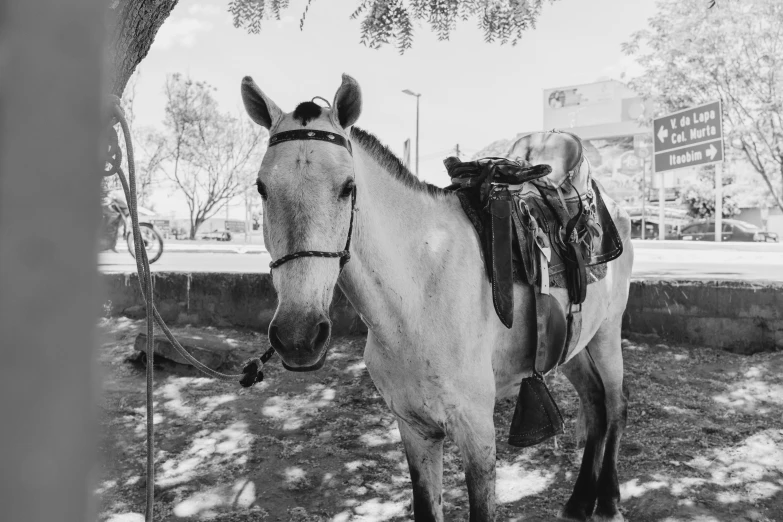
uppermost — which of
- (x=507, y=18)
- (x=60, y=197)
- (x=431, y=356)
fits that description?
(x=507, y=18)

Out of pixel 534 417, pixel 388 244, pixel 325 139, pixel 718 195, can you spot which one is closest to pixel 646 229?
pixel 718 195

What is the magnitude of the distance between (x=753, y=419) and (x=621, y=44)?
12875mm

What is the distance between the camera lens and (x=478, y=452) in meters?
2.29

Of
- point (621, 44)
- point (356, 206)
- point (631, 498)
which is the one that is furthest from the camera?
point (621, 44)

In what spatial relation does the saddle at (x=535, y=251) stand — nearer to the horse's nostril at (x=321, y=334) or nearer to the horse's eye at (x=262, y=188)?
the horse's nostril at (x=321, y=334)

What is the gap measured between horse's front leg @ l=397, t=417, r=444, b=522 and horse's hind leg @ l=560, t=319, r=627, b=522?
4.53ft

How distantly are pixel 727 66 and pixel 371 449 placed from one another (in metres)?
15.9

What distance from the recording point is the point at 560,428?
267 cm

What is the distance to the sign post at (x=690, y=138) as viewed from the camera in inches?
635

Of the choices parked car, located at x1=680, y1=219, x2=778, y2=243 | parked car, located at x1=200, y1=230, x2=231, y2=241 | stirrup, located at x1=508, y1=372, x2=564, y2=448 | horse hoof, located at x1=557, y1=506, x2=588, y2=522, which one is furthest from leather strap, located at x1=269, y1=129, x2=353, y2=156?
parked car, located at x1=200, y1=230, x2=231, y2=241

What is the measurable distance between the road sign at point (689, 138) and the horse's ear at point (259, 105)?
16749mm

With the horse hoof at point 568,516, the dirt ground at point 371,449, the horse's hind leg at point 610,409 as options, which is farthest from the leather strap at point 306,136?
the horse hoof at point 568,516

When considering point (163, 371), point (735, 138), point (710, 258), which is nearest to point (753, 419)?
point (163, 371)

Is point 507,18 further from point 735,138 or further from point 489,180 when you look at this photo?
point 735,138
